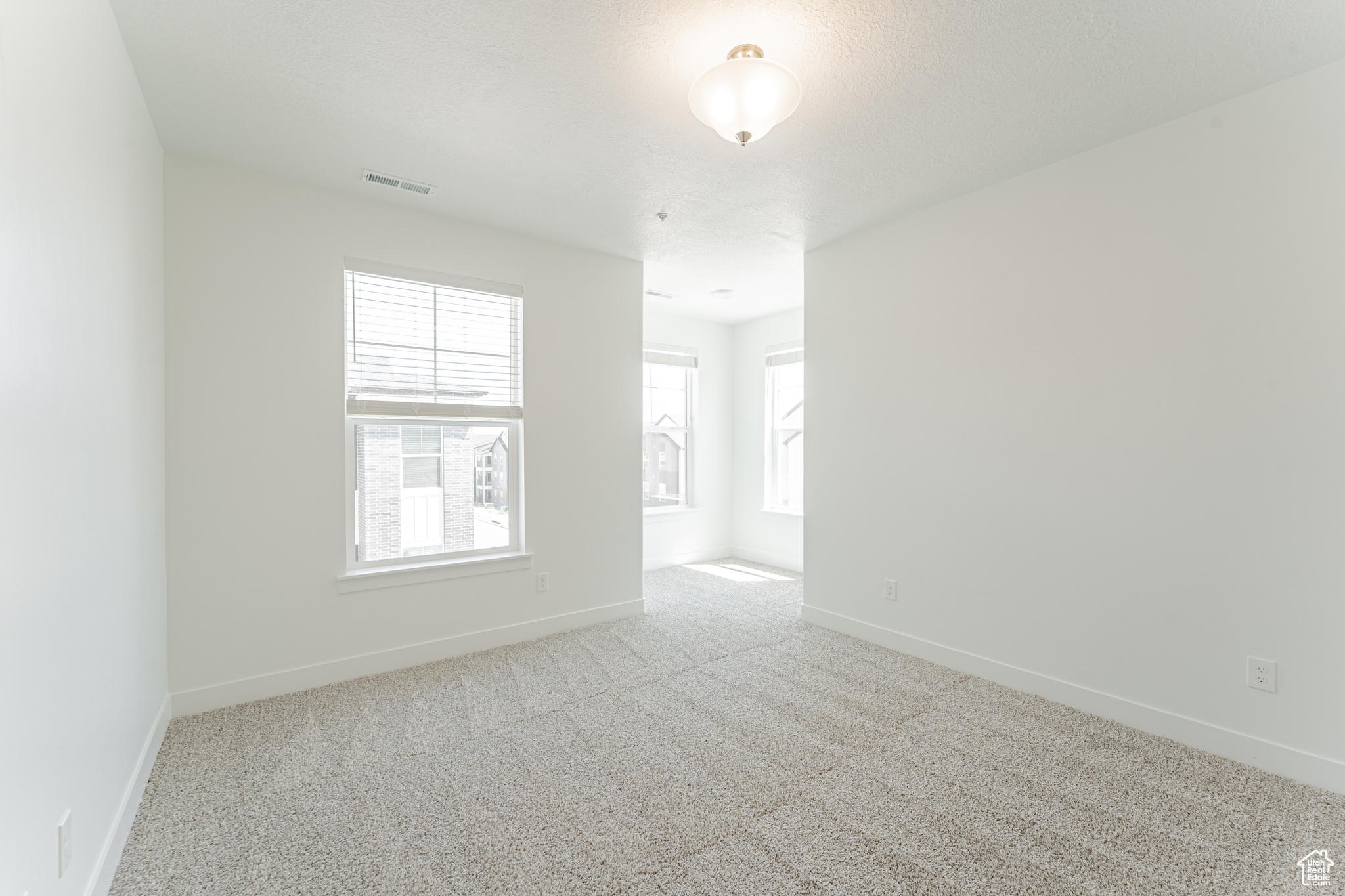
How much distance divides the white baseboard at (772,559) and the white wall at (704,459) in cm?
16

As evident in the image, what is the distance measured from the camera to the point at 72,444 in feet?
5.01

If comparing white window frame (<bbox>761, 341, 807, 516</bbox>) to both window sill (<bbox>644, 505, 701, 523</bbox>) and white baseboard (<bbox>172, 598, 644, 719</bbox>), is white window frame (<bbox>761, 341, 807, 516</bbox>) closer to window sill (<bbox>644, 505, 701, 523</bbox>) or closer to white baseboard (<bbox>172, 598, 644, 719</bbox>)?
window sill (<bbox>644, 505, 701, 523</bbox>)

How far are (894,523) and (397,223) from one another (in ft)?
10.8

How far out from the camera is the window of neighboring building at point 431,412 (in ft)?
10.7

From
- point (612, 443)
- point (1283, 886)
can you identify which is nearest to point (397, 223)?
point (612, 443)

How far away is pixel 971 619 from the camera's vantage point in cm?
318

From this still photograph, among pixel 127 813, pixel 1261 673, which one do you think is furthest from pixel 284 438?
pixel 1261 673

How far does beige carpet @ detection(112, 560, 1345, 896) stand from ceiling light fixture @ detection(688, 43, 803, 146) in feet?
7.53

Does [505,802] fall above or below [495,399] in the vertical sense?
below

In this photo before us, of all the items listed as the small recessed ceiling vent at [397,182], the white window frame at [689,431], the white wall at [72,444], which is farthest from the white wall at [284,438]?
the white window frame at [689,431]

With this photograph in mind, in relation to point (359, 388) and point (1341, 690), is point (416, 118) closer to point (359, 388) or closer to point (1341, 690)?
point (359, 388)

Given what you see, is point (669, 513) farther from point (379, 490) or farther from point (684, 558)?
point (379, 490)

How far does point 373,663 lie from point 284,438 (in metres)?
1.25

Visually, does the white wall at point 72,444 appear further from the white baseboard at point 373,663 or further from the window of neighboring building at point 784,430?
the window of neighboring building at point 784,430
